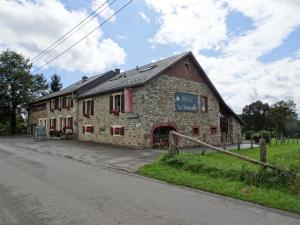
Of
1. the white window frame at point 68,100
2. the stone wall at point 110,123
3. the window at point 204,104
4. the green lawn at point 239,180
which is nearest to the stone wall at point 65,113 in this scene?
the white window frame at point 68,100

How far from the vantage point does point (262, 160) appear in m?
8.48

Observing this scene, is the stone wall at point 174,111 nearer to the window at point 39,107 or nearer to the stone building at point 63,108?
the stone building at point 63,108

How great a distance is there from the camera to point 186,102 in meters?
24.6

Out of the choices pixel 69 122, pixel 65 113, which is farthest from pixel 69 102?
pixel 69 122

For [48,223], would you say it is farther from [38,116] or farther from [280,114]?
[280,114]

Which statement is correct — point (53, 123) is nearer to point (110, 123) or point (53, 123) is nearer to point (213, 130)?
point (110, 123)

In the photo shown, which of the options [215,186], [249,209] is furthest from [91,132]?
[249,209]

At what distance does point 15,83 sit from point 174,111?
29.2m

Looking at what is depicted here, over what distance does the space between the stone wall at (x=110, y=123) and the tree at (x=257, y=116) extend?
47.3 meters

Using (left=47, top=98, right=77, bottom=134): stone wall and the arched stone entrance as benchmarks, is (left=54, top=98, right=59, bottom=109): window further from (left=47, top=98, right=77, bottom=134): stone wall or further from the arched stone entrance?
the arched stone entrance

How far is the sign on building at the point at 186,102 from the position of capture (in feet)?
78.1

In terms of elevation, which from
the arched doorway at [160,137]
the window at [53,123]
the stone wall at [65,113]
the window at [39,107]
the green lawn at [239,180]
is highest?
the window at [39,107]

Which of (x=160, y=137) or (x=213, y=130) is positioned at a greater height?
(x=213, y=130)

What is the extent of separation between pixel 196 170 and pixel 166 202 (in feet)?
11.4
